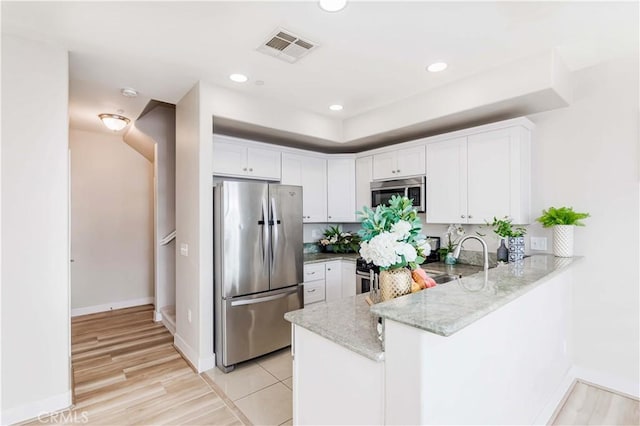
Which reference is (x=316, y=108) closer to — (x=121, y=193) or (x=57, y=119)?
(x=57, y=119)

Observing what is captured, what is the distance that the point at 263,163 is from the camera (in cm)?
364

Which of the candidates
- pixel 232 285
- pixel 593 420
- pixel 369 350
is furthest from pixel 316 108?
pixel 593 420

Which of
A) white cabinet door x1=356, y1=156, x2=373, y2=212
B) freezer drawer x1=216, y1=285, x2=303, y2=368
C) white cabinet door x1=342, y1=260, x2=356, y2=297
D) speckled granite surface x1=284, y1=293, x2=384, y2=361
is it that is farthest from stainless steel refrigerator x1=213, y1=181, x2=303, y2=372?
speckled granite surface x1=284, y1=293, x2=384, y2=361

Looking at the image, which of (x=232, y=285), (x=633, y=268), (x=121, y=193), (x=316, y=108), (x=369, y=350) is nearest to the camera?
(x=369, y=350)

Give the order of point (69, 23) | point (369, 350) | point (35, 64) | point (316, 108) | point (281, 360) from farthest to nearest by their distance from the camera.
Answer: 1. point (316, 108)
2. point (281, 360)
3. point (35, 64)
4. point (69, 23)
5. point (369, 350)

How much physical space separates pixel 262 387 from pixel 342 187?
2.47 meters

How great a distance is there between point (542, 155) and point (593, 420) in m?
2.09

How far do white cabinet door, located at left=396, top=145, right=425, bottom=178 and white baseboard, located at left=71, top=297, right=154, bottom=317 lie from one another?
173 inches

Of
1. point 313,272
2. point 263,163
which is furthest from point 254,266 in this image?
point 263,163

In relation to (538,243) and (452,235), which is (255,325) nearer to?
(452,235)

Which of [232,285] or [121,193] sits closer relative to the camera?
[232,285]

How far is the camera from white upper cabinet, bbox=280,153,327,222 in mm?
3871

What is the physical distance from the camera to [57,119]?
7.40 feet

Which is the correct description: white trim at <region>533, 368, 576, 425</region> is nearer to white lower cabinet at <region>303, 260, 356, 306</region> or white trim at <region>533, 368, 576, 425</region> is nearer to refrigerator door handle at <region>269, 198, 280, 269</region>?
white lower cabinet at <region>303, 260, 356, 306</region>
